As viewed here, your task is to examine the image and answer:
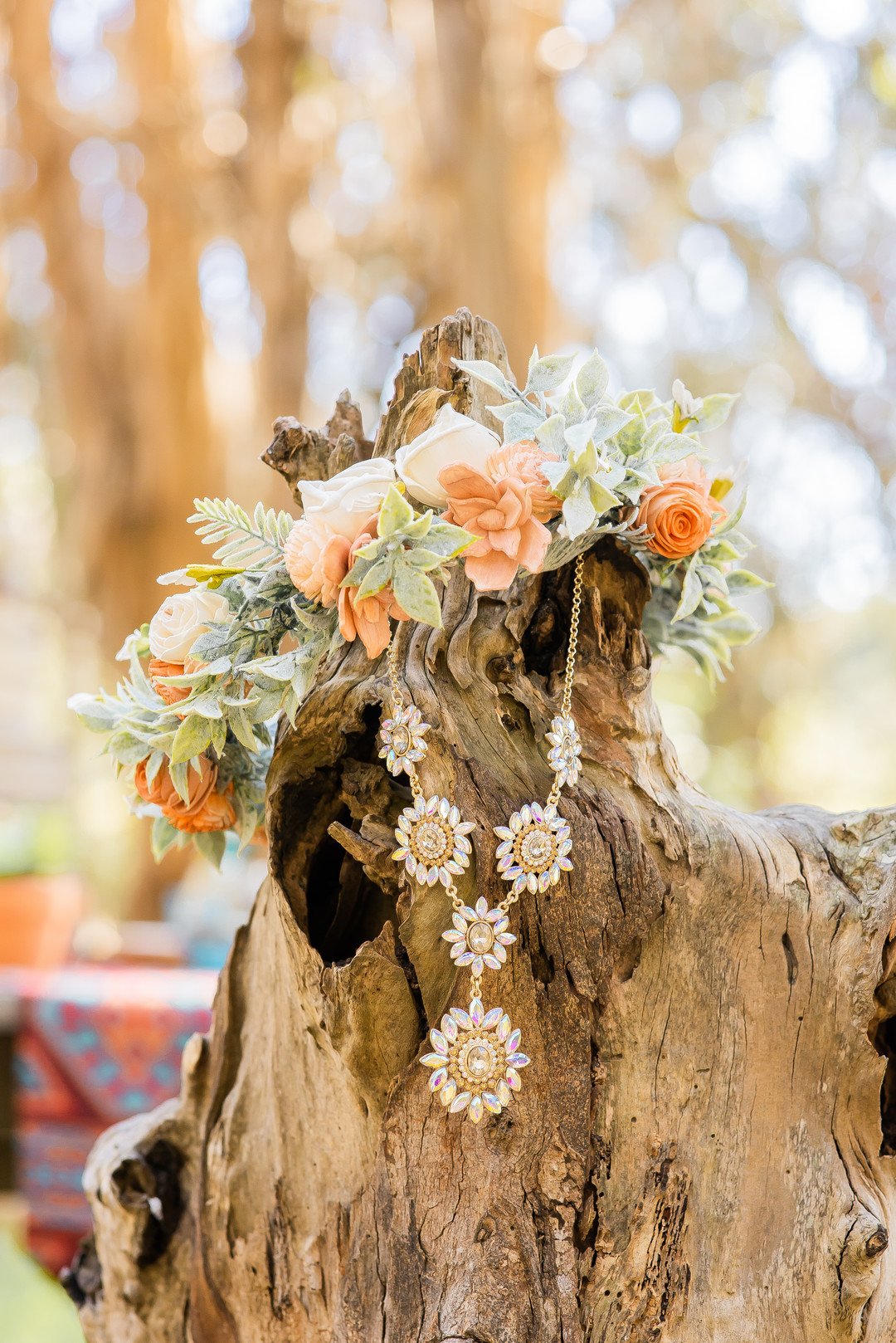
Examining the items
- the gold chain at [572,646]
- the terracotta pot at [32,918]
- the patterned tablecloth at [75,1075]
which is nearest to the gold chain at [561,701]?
the gold chain at [572,646]

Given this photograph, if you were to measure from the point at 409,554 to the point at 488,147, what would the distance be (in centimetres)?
290

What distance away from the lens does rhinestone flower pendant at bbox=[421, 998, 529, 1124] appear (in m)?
0.73

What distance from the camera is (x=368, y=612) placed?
73 centimetres

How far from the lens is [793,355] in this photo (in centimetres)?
520

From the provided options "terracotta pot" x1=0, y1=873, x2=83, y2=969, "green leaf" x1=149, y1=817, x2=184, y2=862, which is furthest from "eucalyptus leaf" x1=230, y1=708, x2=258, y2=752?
"terracotta pot" x1=0, y1=873, x2=83, y2=969

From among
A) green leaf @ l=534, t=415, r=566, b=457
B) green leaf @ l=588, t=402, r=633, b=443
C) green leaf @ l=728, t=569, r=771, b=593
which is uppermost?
green leaf @ l=588, t=402, r=633, b=443

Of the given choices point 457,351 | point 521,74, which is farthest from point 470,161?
point 457,351

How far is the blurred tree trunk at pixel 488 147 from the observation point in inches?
123

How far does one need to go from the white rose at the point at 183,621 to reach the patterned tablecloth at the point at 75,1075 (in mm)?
1164

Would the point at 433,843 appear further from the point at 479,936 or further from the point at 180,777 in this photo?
the point at 180,777

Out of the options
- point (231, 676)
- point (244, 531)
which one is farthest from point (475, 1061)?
point (244, 531)

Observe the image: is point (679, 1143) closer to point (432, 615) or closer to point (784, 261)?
point (432, 615)

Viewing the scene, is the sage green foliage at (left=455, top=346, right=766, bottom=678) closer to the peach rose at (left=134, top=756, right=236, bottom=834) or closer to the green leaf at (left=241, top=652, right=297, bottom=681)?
the green leaf at (left=241, top=652, right=297, bottom=681)

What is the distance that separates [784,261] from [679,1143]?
4929 millimetres
